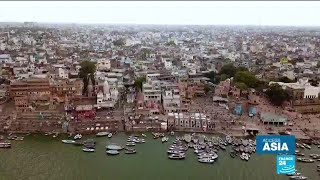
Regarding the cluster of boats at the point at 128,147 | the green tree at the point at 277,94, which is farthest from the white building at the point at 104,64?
the cluster of boats at the point at 128,147

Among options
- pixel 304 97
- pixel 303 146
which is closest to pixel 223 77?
pixel 304 97

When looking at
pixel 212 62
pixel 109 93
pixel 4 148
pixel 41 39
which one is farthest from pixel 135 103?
pixel 41 39

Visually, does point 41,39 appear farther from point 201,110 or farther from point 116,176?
point 116,176

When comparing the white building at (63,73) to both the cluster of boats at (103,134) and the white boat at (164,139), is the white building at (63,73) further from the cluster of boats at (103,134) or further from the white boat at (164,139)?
the white boat at (164,139)

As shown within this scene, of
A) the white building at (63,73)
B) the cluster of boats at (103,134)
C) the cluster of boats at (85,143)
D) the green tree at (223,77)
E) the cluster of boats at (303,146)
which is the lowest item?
the cluster of boats at (85,143)

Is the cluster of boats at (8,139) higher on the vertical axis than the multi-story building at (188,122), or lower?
lower
